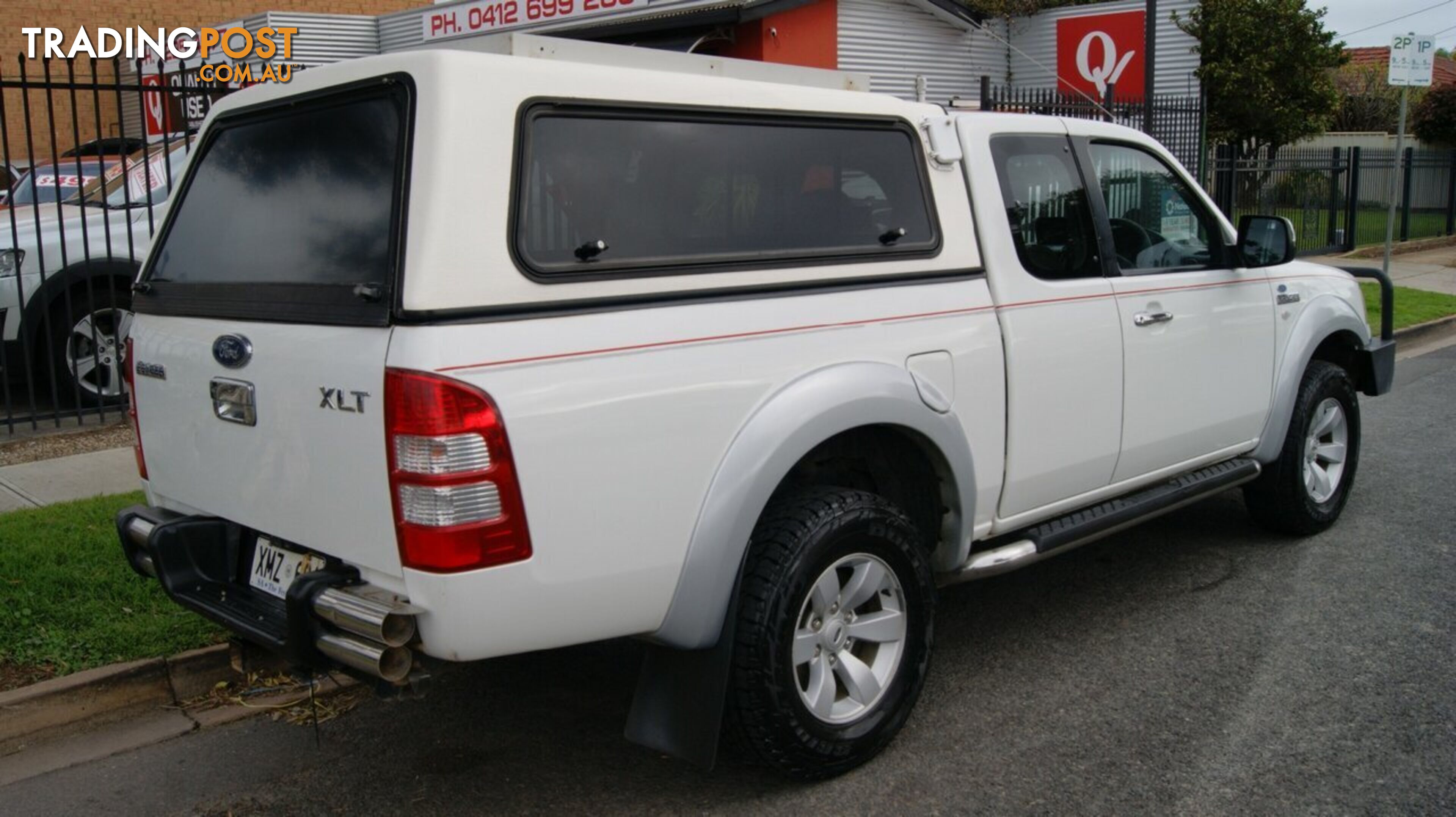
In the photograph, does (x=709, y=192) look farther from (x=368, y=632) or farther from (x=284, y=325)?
(x=368, y=632)

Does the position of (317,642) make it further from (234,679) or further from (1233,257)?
(1233,257)

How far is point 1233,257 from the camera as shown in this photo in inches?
204

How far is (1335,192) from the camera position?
19797 mm

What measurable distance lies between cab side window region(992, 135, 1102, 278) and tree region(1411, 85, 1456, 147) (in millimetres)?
29130

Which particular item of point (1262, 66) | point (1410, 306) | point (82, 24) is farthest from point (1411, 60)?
point (82, 24)

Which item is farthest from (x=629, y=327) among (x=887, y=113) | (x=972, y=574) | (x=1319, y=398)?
(x=1319, y=398)

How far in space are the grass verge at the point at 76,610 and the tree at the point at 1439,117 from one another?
3108 cm

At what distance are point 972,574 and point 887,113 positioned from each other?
5.01ft

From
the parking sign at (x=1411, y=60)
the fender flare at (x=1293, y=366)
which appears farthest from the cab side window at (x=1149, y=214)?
the parking sign at (x=1411, y=60)

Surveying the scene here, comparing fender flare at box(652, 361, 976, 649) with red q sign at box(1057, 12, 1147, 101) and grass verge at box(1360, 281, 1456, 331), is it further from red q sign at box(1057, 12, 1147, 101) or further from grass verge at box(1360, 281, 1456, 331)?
red q sign at box(1057, 12, 1147, 101)

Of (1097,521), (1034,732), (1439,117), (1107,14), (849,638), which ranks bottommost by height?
(1034,732)

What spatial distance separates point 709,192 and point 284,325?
1.18 meters

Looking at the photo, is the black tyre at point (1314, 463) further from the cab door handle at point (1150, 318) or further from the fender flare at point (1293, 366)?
the cab door handle at point (1150, 318)

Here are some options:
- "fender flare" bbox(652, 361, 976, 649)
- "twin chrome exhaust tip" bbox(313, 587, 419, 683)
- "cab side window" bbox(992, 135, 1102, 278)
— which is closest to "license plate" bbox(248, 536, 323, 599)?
"twin chrome exhaust tip" bbox(313, 587, 419, 683)
